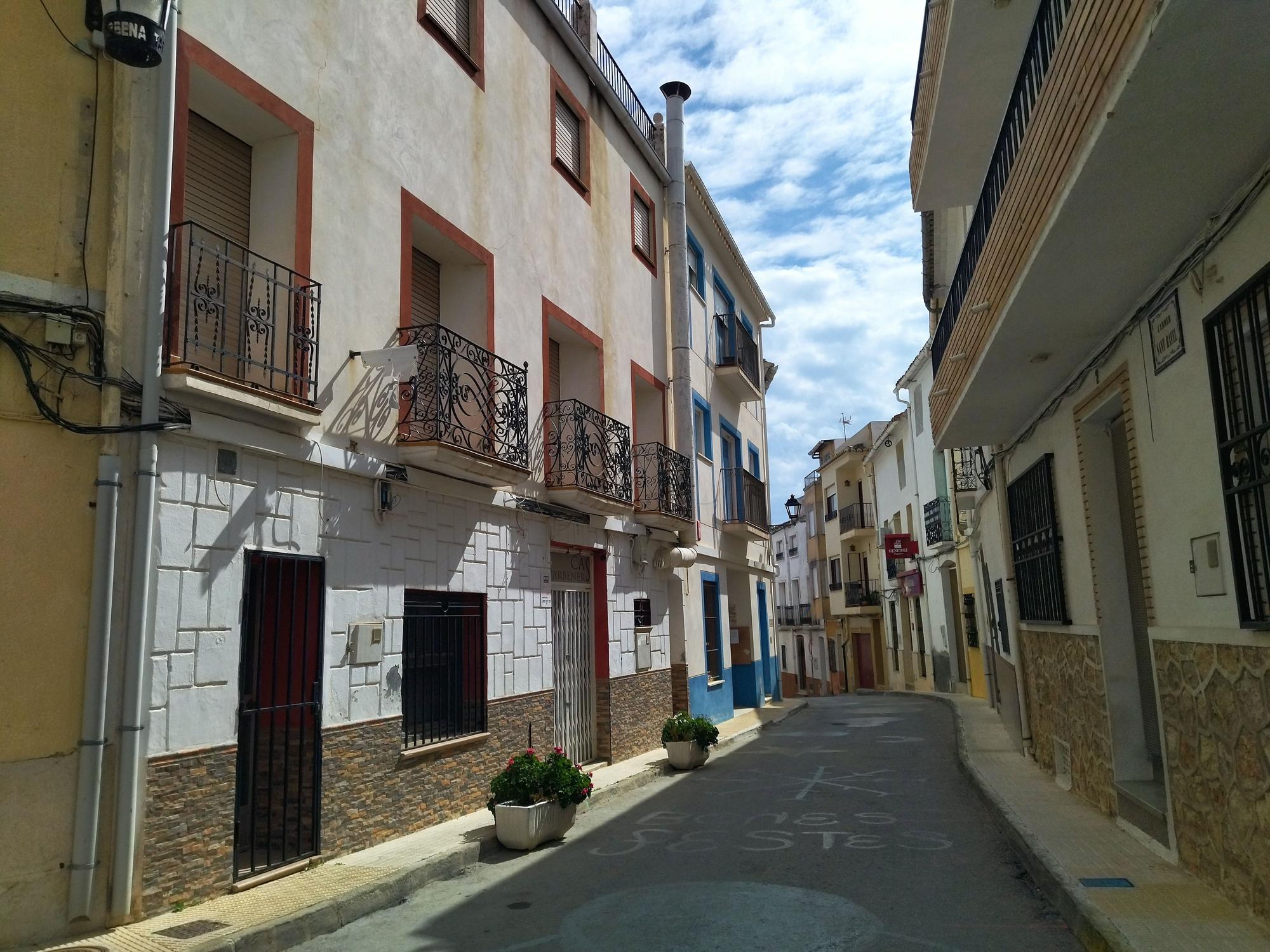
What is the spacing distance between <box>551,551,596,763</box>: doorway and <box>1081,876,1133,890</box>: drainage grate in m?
6.83

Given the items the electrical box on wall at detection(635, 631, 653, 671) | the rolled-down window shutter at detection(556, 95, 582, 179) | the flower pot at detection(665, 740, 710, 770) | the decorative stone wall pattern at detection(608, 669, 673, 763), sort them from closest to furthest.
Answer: the flower pot at detection(665, 740, 710, 770), the rolled-down window shutter at detection(556, 95, 582, 179), the decorative stone wall pattern at detection(608, 669, 673, 763), the electrical box on wall at detection(635, 631, 653, 671)

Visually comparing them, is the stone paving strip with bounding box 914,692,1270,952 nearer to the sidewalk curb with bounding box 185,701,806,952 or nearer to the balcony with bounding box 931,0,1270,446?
the balcony with bounding box 931,0,1270,446

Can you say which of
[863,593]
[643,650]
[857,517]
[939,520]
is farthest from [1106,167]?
[857,517]

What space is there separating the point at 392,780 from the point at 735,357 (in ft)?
46.6

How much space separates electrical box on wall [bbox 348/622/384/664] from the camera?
7961mm

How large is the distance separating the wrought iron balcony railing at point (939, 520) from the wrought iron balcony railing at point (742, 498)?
698 centimetres

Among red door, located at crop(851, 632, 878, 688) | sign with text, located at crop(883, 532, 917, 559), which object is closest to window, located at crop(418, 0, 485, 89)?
sign with text, located at crop(883, 532, 917, 559)

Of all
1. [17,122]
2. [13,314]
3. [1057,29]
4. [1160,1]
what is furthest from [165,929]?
[1057,29]

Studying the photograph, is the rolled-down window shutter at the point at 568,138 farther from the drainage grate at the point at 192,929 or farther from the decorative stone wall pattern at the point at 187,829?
the drainage grate at the point at 192,929

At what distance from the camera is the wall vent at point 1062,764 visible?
10.2m

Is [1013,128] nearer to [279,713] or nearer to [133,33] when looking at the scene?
[133,33]

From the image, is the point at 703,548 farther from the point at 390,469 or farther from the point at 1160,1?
the point at 1160,1

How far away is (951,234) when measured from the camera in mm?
17172

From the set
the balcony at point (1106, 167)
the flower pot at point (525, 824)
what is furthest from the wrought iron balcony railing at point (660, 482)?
the balcony at point (1106, 167)
